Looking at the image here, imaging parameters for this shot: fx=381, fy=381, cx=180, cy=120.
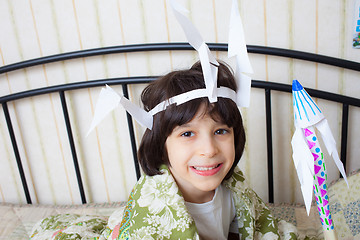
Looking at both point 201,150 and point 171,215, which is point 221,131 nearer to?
point 201,150

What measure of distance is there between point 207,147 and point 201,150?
0.06 ft

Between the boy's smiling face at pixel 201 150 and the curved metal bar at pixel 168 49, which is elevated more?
the curved metal bar at pixel 168 49

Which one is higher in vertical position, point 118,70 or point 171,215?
point 118,70

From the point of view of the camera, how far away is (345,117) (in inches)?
49.5

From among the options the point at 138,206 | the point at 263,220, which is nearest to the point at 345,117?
the point at 263,220

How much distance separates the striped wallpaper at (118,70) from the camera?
1.26 m

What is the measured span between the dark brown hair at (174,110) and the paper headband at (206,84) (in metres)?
0.01

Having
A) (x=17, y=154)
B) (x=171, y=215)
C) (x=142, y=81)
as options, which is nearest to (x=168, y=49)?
(x=142, y=81)

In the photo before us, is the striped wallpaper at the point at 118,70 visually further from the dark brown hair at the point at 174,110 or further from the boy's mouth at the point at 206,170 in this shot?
the boy's mouth at the point at 206,170

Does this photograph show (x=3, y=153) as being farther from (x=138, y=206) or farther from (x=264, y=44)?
(x=264, y=44)

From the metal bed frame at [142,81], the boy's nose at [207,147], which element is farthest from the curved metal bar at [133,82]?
the boy's nose at [207,147]

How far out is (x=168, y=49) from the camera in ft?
4.35

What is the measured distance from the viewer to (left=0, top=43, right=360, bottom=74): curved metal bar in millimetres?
1212

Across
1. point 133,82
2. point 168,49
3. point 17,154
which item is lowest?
point 17,154
